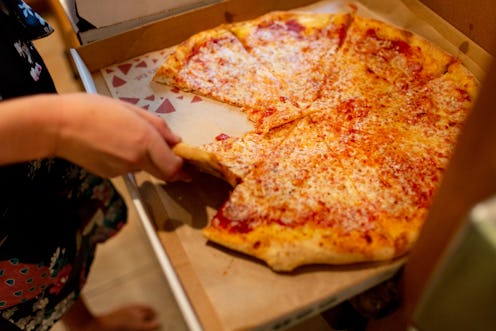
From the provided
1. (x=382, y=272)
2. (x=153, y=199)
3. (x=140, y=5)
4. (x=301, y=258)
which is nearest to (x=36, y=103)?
(x=153, y=199)

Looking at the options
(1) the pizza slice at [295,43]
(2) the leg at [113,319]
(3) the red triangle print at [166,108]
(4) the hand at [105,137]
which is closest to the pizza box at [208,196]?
(3) the red triangle print at [166,108]

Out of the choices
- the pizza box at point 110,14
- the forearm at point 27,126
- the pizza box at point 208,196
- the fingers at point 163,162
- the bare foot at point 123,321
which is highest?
the forearm at point 27,126

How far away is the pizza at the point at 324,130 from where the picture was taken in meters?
1.14

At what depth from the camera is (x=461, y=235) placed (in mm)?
554

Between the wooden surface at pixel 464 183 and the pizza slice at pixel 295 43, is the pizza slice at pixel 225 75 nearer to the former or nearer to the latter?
the pizza slice at pixel 295 43

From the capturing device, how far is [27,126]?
2.74 feet

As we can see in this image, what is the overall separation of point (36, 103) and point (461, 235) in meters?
0.73

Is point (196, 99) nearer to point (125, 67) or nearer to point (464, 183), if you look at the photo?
point (125, 67)

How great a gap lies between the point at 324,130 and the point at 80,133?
77 centimetres

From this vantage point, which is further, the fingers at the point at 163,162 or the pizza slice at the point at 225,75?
the pizza slice at the point at 225,75

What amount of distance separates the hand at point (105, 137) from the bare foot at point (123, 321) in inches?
35.7

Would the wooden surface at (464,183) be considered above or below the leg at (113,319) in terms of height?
above

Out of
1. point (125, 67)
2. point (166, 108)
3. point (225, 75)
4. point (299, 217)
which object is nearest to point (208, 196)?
point (299, 217)

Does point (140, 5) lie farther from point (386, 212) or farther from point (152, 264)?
point (386, 212)
